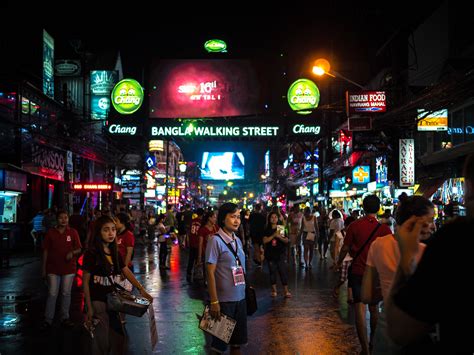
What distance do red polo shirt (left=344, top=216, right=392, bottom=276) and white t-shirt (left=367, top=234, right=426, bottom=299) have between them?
2124 mm

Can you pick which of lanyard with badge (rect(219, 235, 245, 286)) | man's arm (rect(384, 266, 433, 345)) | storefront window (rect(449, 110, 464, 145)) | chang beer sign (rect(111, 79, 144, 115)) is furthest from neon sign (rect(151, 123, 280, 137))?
man's arm (rect(384, 266, 433, 345))

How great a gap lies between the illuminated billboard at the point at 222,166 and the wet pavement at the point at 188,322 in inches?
2452

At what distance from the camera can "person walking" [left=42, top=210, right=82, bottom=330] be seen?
28.1ft

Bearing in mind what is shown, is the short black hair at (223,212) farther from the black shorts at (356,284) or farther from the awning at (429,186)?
the awning at (429,186)

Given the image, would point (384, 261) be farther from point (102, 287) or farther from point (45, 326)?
point (45, 326)

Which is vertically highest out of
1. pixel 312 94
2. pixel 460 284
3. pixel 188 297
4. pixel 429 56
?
pixel 429 56

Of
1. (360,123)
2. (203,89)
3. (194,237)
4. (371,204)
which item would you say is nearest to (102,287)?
(371,204)

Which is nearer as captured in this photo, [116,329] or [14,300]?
[116,329]

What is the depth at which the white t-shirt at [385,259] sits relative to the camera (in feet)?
14.8

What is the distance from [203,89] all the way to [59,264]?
17780 millimetres

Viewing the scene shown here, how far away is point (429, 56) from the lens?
912 inches

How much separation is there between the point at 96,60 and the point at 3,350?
119ft

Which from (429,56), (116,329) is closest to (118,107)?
(429,56)

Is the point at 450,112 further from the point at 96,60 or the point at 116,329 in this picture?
the point at 96,60
